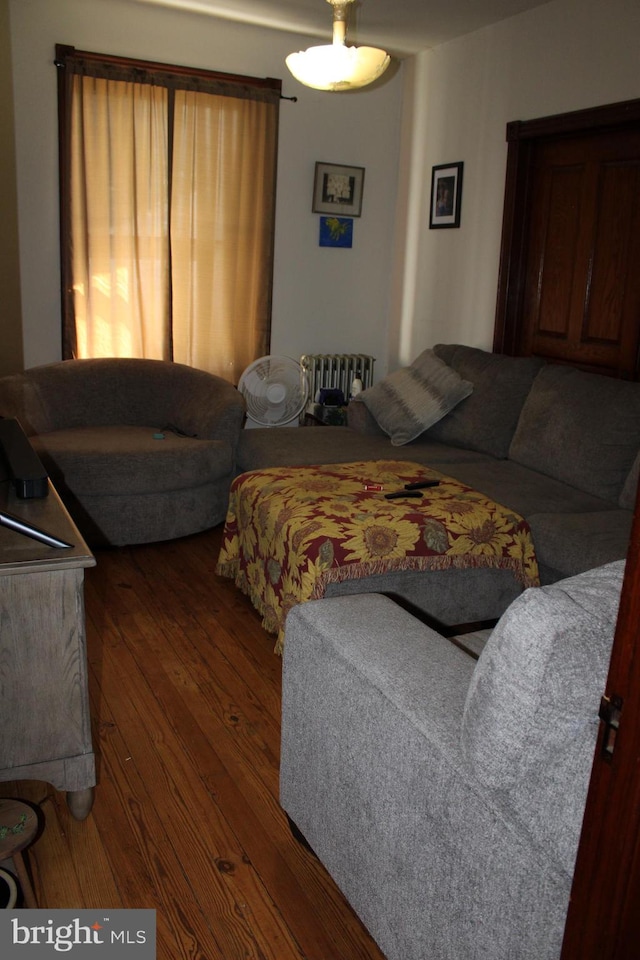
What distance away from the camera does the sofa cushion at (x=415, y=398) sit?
13.4 feet

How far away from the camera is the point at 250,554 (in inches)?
121

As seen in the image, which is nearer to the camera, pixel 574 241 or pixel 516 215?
pixel 574 241

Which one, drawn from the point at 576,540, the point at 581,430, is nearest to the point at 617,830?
the point at 576,540

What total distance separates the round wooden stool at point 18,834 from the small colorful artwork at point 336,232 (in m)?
4.22

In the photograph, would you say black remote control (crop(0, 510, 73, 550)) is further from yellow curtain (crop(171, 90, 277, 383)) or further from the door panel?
yellow curtain (crop(171, 90, 277, 383))

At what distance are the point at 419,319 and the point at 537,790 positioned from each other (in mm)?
4421

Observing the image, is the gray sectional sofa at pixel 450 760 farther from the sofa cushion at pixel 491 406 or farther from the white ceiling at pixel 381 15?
the white ceiling at pixel 381 15

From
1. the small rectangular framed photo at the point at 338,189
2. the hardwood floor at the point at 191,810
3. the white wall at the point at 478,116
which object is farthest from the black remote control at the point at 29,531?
the small rectangular framed photo at the point at 338,189

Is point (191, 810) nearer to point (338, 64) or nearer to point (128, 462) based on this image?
point (128, 462)

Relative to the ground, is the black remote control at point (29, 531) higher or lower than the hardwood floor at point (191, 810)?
higher

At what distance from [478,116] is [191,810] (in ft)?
13.4

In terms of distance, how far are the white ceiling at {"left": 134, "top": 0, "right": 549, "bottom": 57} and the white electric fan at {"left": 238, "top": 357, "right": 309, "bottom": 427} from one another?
1.91m

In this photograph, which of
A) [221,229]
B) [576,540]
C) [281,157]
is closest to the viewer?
[576,540]

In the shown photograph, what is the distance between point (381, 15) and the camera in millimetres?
4414
